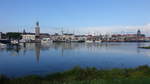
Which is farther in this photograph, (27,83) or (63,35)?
(63,35)

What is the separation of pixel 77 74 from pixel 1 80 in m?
6.35

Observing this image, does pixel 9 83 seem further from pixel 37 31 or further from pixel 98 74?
pixel 37 31

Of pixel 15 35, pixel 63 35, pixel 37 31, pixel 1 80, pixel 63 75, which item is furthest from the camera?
pixel 63 35

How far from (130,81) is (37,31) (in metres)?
168

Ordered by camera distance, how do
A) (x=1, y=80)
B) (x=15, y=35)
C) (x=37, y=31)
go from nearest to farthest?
(x=1, y=80) < (x=15, y=35) < (x=37, y=31)

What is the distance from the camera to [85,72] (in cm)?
1641

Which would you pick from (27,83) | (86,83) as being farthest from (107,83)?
(27,83)

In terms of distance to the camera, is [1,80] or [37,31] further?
[37,31]

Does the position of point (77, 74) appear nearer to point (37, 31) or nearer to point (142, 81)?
point (142, 81)

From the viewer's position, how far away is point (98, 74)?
1622 centimetres

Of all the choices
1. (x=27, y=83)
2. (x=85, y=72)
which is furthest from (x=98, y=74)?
(x=27, y=83)

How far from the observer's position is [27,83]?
10.8 meters

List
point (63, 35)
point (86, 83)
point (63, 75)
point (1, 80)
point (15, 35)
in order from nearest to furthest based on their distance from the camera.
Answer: point (86, 83), point (1, 80), point (63, 75), point (15, 35), point (63, 35)

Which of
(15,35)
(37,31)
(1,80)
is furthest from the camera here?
(37,31)
